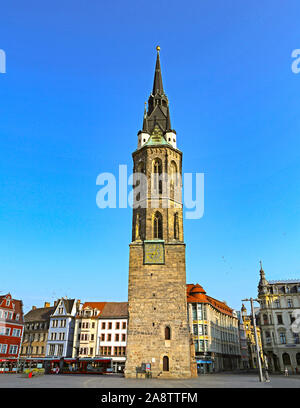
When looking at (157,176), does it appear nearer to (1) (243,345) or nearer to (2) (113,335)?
(2) (113,335)

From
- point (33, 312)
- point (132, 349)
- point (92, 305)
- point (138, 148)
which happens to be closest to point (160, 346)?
point (132, 349)

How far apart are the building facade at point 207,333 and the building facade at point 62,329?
1984cm

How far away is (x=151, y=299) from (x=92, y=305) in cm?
3105

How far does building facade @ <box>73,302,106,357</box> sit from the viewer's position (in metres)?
53.4

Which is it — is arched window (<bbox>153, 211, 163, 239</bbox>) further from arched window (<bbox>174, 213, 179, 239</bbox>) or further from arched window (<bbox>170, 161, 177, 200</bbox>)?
arched window (<bbox>170, 161, 177, 200</bbox>)

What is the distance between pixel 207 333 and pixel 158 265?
78.4ft

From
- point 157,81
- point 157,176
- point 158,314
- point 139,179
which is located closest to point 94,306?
point 139,179

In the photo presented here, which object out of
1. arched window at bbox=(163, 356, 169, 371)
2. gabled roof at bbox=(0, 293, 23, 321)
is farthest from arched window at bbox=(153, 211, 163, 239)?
gabled roof at bbox=(0, 293, 23, 321)

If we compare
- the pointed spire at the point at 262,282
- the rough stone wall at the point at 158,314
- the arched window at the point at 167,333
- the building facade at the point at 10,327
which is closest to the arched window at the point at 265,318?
the pointed spire at the point at 262,282

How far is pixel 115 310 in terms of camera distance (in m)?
56.9

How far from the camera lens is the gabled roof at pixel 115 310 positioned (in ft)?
182

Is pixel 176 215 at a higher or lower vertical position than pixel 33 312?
higher
